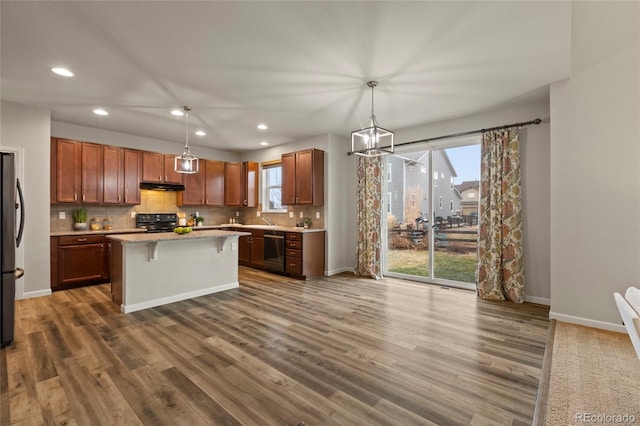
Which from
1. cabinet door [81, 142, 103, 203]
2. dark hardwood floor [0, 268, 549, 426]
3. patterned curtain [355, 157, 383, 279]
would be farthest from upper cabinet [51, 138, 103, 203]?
patterned curtain [355, 157, 383, 279]

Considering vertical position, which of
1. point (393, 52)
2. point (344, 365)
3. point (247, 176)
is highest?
point (393, 52)

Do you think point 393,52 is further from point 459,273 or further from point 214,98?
point 459,273

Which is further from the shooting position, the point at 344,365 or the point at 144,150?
the point at 144,150

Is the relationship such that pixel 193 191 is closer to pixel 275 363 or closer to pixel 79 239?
pixel 79 239

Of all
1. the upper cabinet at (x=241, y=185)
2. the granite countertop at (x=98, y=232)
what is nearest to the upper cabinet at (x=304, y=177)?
the upper cabinet at (x=241, y=185)

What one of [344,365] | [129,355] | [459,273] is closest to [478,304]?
[459,273]

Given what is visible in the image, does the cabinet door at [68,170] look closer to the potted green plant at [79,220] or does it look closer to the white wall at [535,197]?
the potted green plant at [79,220]

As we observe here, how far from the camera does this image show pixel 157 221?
6270mm

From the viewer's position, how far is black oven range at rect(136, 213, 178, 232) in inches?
238

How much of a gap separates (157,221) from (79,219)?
132 cm

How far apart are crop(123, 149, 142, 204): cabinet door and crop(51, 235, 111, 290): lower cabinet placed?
3.15ft

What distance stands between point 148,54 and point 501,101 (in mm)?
4322

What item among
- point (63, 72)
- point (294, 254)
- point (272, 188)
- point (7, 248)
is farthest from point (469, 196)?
point (7, 248)

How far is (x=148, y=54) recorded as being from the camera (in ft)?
9.34
